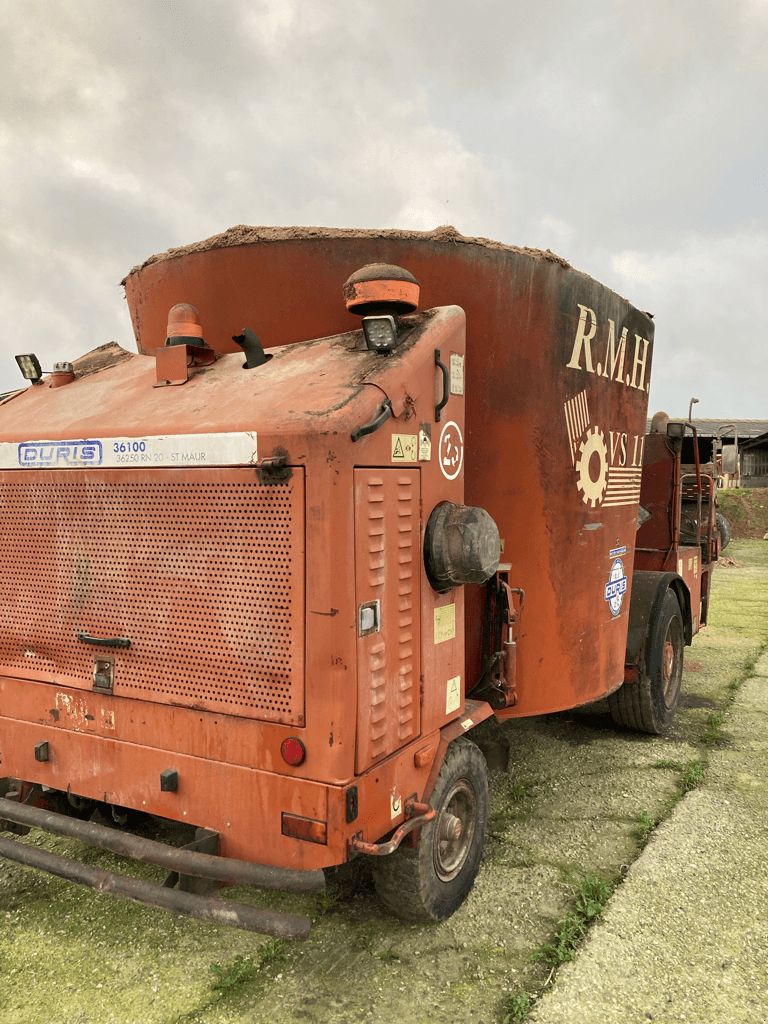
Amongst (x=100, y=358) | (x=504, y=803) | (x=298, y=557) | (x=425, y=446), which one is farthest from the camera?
(x=504, y=803)

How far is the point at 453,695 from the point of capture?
3.48 metres

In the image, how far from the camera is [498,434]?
3900 mm

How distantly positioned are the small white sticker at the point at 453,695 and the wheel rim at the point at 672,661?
10.4ft

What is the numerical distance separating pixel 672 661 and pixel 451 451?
4109 millimetres

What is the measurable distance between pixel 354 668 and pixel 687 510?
6.61 meters

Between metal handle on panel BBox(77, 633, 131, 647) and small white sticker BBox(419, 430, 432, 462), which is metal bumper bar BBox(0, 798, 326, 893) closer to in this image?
metal handle on panel BBox(77, 633, 131, 647)

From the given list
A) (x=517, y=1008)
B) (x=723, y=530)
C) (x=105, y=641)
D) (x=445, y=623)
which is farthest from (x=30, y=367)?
(x=723, y=530)

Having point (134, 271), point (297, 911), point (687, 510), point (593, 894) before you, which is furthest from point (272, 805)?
point (687, 510)

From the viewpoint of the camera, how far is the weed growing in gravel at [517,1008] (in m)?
2.75

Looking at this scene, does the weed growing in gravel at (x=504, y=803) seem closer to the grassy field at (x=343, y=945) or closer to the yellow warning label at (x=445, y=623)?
the grassy field at (x=343, y=945)

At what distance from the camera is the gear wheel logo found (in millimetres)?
4270

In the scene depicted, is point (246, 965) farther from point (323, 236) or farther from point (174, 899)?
point (323, 236)

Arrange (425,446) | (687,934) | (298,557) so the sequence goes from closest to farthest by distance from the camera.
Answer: (298,557) < (425,446) < (687,934)

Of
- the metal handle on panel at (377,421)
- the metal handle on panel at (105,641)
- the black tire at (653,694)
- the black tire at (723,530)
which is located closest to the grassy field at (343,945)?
the black tire at (653,694)
